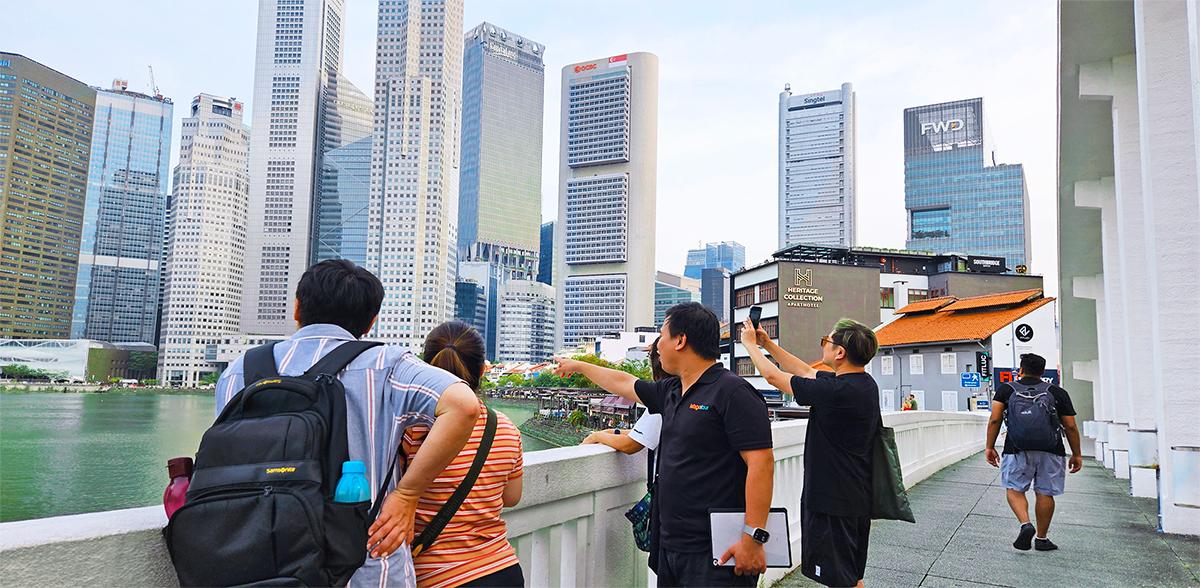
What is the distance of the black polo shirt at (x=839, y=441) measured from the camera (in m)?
3.34

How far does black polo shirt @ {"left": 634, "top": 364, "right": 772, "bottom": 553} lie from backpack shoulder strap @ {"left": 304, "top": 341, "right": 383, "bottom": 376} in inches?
51.4

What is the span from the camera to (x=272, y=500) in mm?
1487

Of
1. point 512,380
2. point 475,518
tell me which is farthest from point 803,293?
point 475,518

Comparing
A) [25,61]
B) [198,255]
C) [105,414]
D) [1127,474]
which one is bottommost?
[105,414]

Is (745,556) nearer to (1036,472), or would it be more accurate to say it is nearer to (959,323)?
(1036,472)

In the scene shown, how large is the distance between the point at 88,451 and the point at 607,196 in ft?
417

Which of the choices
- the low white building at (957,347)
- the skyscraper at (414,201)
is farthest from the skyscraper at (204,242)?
the low white building at (957,347)

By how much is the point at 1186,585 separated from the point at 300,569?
555cm

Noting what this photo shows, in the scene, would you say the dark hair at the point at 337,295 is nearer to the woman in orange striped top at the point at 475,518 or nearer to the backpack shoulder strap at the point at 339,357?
the backpack shoulder strap at the point at 339,357

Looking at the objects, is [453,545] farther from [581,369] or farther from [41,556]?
[581,369]

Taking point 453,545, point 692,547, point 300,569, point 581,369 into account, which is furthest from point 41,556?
point 581,369

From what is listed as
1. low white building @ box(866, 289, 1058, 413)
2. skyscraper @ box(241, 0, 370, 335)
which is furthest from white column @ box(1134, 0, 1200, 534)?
skyscraper @ box(241, 0, 370, 335)

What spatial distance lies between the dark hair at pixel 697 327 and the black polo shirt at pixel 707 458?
0.46 feet

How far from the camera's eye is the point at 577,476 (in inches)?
109
